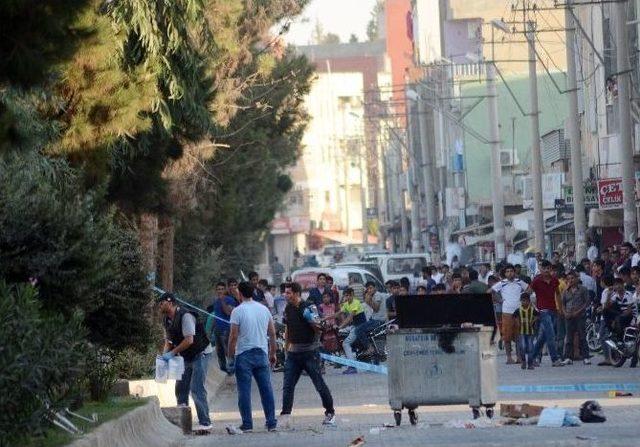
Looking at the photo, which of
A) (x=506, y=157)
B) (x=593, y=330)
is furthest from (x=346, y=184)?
(x=593, y=330)

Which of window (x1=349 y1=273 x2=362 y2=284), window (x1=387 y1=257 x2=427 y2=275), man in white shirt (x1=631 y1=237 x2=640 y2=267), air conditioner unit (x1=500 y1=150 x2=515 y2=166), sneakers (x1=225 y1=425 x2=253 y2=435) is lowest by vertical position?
sneakers (x1=225 y1=425 x2=253 y2=435)

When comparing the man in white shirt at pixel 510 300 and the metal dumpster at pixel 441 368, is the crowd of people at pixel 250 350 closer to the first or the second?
the metal dumpster at pixel 441 368

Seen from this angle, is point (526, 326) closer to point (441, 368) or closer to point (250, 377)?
point (441, 368)

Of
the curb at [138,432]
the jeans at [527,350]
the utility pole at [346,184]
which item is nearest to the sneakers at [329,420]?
the curb at [138,432]

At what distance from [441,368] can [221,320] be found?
966cm

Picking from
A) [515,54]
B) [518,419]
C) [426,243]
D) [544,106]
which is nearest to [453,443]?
[518,419]

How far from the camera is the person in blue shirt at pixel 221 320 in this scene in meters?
27.0

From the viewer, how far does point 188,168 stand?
28.8 m

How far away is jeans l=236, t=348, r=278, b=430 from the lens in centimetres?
1817

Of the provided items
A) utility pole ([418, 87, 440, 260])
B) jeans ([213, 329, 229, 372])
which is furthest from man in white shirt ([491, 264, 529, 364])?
utility pole ([418, 87, 440, 260])

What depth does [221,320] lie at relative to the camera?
2714 cm

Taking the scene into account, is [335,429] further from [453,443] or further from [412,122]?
[412,122]

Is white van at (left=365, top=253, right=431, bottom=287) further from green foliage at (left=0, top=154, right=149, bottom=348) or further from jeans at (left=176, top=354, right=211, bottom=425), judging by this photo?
green foliage at (left=0, top=154, right=149, bottom=348)

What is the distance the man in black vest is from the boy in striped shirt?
1034 centimetres
